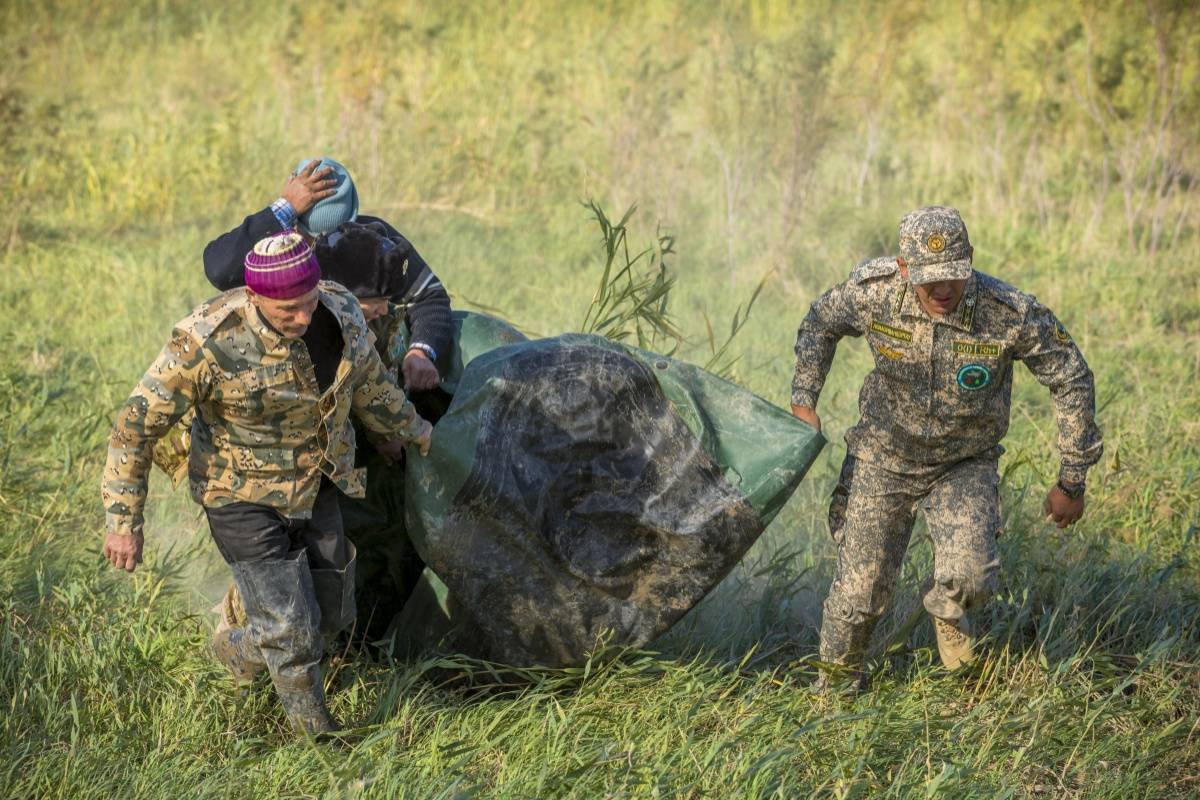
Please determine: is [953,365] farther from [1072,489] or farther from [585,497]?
[585,497]

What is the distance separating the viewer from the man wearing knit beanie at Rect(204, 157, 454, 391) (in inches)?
157

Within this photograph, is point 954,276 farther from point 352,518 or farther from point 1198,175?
point 1198,175

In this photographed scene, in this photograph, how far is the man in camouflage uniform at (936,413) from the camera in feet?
13.2

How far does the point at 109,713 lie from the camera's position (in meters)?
3.96

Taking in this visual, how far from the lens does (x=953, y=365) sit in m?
4.07

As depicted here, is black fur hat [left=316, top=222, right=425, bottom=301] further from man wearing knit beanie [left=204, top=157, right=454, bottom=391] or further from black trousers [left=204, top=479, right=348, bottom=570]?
black trousers [left=204, top=479, right=348, bottom=570]

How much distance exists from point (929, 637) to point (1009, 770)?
37.3 inches

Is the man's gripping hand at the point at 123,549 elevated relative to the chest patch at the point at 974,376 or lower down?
lower down

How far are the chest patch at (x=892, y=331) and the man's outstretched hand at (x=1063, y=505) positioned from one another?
665 mm

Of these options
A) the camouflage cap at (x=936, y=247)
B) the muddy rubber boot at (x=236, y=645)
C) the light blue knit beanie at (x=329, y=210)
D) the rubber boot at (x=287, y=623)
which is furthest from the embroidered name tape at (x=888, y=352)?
the muddy rubber boot at (x=236, y=645)

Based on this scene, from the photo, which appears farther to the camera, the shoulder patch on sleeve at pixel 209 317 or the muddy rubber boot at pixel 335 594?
the muddy rubber boot at pixel 335 594

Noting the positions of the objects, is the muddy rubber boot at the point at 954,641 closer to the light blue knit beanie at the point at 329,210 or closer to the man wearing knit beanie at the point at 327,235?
the man wearing knit beanie at the point at 327,235

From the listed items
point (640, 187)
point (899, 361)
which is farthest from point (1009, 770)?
point (640, 187)

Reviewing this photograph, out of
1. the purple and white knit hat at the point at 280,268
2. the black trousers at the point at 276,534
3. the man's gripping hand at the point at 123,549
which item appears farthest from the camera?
the black trousers at the point at 276,534
